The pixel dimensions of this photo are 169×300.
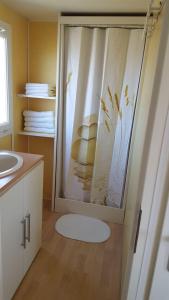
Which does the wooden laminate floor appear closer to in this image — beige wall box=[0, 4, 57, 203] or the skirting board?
the skirting board

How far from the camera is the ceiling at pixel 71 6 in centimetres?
179

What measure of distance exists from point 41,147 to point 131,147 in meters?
1.13

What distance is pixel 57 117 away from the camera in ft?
7.77

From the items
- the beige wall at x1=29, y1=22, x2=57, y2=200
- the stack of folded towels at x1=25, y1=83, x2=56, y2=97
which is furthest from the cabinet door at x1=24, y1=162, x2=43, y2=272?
the beige wall at x1=29, y1=22, x2=57, y2=200

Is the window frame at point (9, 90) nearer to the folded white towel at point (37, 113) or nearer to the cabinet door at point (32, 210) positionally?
the folded white towel at point (37, 113)

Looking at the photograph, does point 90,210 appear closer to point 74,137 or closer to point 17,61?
point 74,137

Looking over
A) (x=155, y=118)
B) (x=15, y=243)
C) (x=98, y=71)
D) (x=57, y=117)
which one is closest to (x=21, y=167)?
(x=15, y=243)

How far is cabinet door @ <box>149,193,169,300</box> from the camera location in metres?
0.74


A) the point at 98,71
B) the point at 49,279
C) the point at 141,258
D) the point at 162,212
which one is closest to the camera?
the point at 162,212

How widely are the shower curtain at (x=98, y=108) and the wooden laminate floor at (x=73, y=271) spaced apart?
59 centimetres

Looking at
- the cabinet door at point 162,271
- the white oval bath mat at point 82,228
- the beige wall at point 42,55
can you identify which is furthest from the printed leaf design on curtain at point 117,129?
the cabinet door at point 162,271

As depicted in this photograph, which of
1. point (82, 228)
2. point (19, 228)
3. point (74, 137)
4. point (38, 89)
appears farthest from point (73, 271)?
point (38, 89)

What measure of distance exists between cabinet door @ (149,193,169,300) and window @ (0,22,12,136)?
6.02 feet

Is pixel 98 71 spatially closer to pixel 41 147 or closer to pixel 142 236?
pixel 41 147
